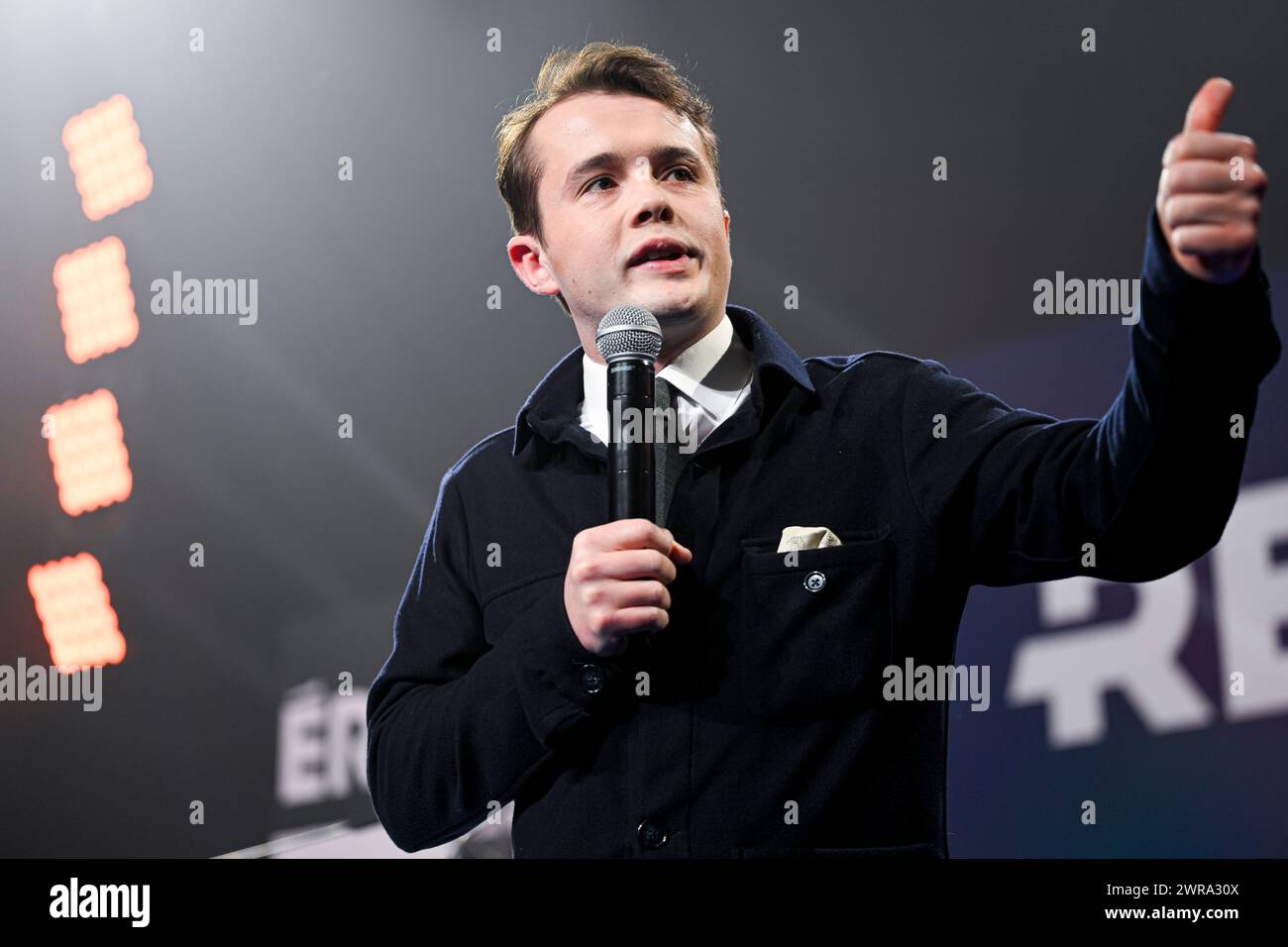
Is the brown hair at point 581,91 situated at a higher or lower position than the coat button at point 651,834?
higher

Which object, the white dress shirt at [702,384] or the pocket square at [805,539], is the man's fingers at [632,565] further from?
the white dress shirt at [702,384]

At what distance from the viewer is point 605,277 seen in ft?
5.45

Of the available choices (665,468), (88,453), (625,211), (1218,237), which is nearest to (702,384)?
(665,468)

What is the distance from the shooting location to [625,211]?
166 cm

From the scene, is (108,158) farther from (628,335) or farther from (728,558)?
(728,558)

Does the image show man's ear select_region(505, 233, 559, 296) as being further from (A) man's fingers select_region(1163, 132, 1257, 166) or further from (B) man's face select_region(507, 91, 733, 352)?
(A) man's fingers select_region(1163, 132, 1257, 166)

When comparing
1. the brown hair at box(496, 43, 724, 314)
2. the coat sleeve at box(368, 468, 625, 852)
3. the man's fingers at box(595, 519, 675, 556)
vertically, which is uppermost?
the brown hair at box(496, 43, 724, 314)

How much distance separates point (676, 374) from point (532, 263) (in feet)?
1.18

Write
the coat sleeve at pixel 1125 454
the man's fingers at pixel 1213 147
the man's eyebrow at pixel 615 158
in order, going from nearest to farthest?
the man's fingers at pixel 1213 147, the coat sleeve at pixel 1125 454, the man's eyebrow at pixel 615 158

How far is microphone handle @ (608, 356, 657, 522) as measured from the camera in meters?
1.34

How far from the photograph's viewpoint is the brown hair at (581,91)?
5.98ft

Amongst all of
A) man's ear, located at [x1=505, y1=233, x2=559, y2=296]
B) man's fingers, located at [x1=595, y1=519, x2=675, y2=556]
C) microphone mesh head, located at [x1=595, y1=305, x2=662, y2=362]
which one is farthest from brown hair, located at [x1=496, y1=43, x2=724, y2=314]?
man's fingers, located at [x1=595, y1=519, x2=675, y2=556]

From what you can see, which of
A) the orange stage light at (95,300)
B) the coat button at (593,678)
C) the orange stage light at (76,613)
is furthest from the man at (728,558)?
the orange stage light at (95,300)

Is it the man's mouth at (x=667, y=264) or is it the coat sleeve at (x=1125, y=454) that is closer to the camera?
the coat sleeve at (x=1125, y=454)
